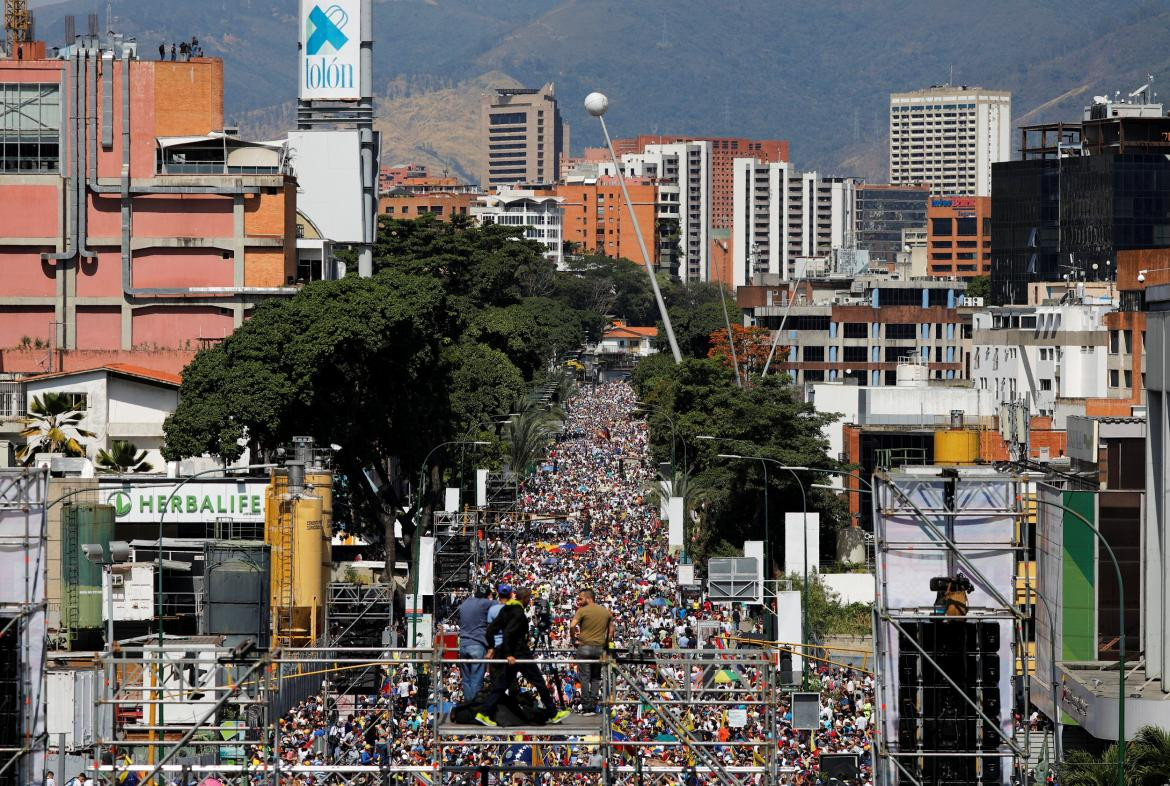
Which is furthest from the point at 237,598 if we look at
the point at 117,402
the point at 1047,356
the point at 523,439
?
the point at 1047,356

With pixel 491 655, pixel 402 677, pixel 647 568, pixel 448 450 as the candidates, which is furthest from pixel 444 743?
pixel 448 450

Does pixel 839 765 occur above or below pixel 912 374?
below

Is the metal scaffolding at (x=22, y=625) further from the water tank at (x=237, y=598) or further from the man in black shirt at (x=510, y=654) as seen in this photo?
the water tank at (x=237, y=598)

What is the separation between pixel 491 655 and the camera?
82.2 ft

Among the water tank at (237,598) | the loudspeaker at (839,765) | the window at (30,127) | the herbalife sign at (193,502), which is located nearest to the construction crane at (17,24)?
the window at (30,127)

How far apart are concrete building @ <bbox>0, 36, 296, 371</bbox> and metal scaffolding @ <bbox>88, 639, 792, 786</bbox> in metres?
38.9

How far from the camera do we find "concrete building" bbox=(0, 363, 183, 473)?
6931cm

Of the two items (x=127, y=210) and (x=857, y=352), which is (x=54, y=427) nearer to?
(x=127, y=210)

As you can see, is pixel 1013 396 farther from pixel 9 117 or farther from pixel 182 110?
pixel 9 117

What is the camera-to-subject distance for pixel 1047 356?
296 feet

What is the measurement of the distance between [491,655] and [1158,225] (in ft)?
440

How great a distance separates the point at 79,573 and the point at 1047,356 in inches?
2013

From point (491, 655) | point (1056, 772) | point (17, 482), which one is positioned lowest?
point (1056, 772)

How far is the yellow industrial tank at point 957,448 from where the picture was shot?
3134 centimetres
